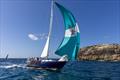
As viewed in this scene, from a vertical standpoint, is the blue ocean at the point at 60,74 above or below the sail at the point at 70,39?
below

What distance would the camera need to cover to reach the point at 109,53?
19450 centimetres

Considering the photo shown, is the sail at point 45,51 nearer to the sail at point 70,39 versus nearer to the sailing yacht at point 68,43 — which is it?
the sailing yacht at point 68,43

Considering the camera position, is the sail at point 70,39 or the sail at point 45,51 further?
the sail at point 45,51

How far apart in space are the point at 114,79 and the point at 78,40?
1125 centimetres

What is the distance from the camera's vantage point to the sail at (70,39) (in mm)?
44094

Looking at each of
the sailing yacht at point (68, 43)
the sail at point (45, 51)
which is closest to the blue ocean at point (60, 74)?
the sailing yacht at point (68, 43)

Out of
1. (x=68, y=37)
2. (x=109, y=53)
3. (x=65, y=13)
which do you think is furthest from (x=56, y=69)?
(x=109, y=53)

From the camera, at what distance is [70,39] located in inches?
1764

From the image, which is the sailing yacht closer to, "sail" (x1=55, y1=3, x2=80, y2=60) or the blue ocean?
"sail" (x1=55, y1=3, x2=80, y2=60)

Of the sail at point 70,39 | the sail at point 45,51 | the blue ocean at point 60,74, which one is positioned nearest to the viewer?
the blue ocean at point 60,74

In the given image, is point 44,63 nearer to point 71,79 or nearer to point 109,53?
point 71,79

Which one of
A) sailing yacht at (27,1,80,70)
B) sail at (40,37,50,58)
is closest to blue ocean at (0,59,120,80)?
sailing yacht at (27,1,80,70)

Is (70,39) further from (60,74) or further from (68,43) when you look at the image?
(60,74)

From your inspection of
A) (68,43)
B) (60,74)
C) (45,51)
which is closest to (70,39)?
(68,43)
